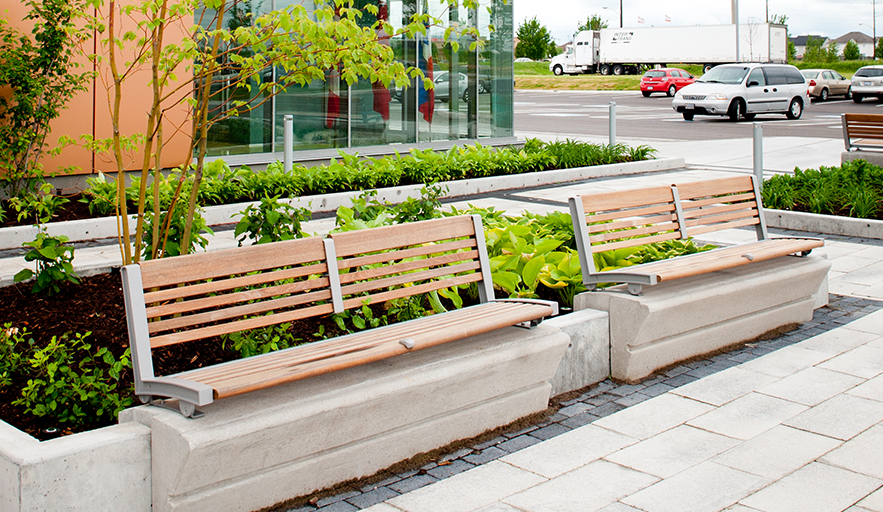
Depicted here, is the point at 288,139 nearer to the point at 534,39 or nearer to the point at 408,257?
the point at 408,257

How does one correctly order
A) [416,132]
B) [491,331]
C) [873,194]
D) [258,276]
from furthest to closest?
[416,132]
[873,194]
[491,331]
[258,276]

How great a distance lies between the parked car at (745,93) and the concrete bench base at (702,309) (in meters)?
21.8

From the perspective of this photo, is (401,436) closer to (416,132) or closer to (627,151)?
(416,132)

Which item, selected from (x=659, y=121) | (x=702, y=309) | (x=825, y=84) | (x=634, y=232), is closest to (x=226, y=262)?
(x=634, y=232)

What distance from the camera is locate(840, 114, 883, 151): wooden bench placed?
11.9 meters

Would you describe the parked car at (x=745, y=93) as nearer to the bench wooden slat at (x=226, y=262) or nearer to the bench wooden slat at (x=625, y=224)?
the bench wooden slat at (x=625, y=224)

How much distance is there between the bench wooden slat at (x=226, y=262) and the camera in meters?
3.43

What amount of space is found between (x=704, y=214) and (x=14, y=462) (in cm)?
454

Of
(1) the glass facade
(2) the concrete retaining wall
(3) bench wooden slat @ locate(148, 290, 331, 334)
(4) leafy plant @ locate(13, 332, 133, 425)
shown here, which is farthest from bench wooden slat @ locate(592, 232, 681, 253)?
(1) the glass facade

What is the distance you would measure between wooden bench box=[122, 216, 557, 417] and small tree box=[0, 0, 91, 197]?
17.8ft

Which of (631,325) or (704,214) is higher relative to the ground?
(704,214)

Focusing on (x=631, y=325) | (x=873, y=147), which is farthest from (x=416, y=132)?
(x=631, y=325)

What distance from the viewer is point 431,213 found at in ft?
18.7

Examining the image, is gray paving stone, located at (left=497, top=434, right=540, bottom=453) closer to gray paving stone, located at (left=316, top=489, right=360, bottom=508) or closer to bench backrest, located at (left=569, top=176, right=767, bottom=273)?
gray paving stone, located at (left=316, top=489, right=360, bottom=508)
